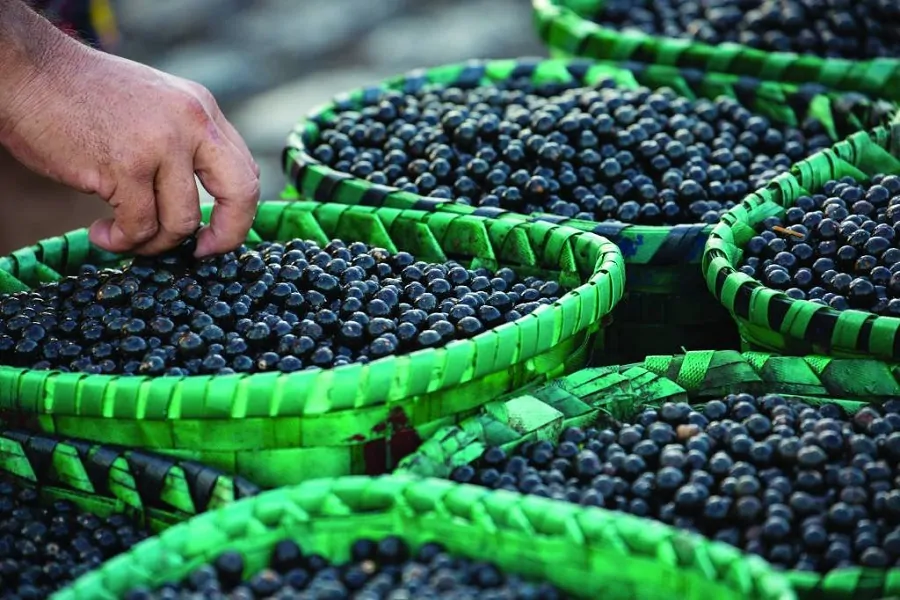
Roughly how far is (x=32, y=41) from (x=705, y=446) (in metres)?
1.08

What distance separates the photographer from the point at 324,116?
2.54m

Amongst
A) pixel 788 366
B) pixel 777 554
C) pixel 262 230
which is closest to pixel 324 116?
pixel 262 230

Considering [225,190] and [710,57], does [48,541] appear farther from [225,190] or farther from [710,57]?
[710,57]

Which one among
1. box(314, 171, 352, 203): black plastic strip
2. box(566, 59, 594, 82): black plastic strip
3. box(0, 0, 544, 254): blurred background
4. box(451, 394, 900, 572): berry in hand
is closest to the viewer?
box(451, 394, 900, 572): berry in hand

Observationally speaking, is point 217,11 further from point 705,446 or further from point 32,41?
point 705,446

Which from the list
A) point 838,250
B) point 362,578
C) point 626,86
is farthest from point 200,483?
point 626,86

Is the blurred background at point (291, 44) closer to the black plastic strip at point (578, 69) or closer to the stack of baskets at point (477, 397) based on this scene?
the black plastic strip at point (578, 69)

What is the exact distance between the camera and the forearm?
1595 millimetres

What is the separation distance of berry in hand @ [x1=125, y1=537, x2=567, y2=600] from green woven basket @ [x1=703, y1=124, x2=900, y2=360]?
0.62m

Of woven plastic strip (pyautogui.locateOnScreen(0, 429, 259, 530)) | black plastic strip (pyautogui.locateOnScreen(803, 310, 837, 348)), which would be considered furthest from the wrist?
black plastic strip (pyautogui.locateOnScreen(803, 310, 837, 348))

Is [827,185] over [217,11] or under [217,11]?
over

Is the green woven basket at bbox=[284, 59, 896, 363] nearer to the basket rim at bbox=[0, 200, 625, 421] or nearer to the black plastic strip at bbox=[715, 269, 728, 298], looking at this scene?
the basket rim at bbox=[0, 200, 625, 421]

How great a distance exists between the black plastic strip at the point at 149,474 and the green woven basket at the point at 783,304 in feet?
2.76

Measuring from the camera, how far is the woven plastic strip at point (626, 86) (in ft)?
6.28
